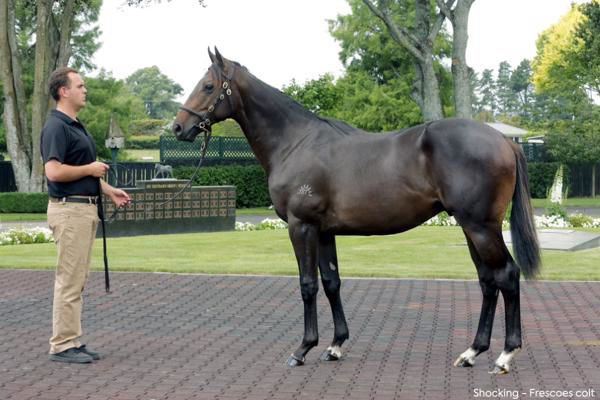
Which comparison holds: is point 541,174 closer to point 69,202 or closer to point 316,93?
point 316,93

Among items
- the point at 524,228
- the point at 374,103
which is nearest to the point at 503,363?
the point at 524,228

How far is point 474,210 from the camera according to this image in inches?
274

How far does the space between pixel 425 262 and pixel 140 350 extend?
7.73 metres

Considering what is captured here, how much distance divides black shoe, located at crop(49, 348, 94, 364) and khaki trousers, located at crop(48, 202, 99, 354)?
4 centimetres

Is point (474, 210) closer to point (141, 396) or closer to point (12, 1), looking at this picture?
point (141, 396)

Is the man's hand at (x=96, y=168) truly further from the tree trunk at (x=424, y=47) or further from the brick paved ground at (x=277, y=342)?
the tree trunk at (x=424, y=47)

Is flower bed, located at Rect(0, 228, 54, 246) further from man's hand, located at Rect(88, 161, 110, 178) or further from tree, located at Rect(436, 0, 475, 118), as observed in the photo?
man's hand, located at Rect(88, 161, 110, 178)

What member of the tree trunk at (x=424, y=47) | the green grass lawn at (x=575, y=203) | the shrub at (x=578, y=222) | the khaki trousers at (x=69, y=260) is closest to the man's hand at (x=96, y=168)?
the khaki trousers at (x=69, y=260)

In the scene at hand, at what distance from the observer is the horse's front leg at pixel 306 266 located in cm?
741

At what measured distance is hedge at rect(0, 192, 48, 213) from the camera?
32.5 m

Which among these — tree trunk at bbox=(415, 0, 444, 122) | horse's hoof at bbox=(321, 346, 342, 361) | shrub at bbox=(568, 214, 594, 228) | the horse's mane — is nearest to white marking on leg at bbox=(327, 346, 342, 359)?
horse's hoof at bbox=(321, 346, 342, 361)

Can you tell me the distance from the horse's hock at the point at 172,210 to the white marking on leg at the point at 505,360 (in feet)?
48.1

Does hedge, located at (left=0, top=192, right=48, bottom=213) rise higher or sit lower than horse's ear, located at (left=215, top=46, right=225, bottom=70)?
lower

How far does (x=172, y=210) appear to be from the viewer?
22406mm
